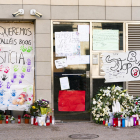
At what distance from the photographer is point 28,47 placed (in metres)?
8.12

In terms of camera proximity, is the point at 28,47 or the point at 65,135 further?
the point at 28,47

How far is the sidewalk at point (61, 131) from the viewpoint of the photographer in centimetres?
647

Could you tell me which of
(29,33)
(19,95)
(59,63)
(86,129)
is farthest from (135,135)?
(29,33)

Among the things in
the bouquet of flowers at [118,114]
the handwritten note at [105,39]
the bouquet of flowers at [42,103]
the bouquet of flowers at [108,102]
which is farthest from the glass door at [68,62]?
the bouquet of flowers at [118,114]

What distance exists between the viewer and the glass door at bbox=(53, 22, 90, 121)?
8023 mm

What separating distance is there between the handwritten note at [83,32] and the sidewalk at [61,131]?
2.33m

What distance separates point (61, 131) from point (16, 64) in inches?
91.5

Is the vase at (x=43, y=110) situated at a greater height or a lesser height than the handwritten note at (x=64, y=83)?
lesser

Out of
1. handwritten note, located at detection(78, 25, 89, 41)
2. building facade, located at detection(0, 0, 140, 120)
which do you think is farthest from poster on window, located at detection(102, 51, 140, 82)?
handwritten note, located at detection(78, 25, 89, 41)

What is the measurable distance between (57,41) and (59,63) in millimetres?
606

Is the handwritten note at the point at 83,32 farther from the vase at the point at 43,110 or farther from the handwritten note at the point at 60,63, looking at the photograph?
the vase at the point at 43,110

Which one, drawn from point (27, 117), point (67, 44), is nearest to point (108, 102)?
point (67, 44)
